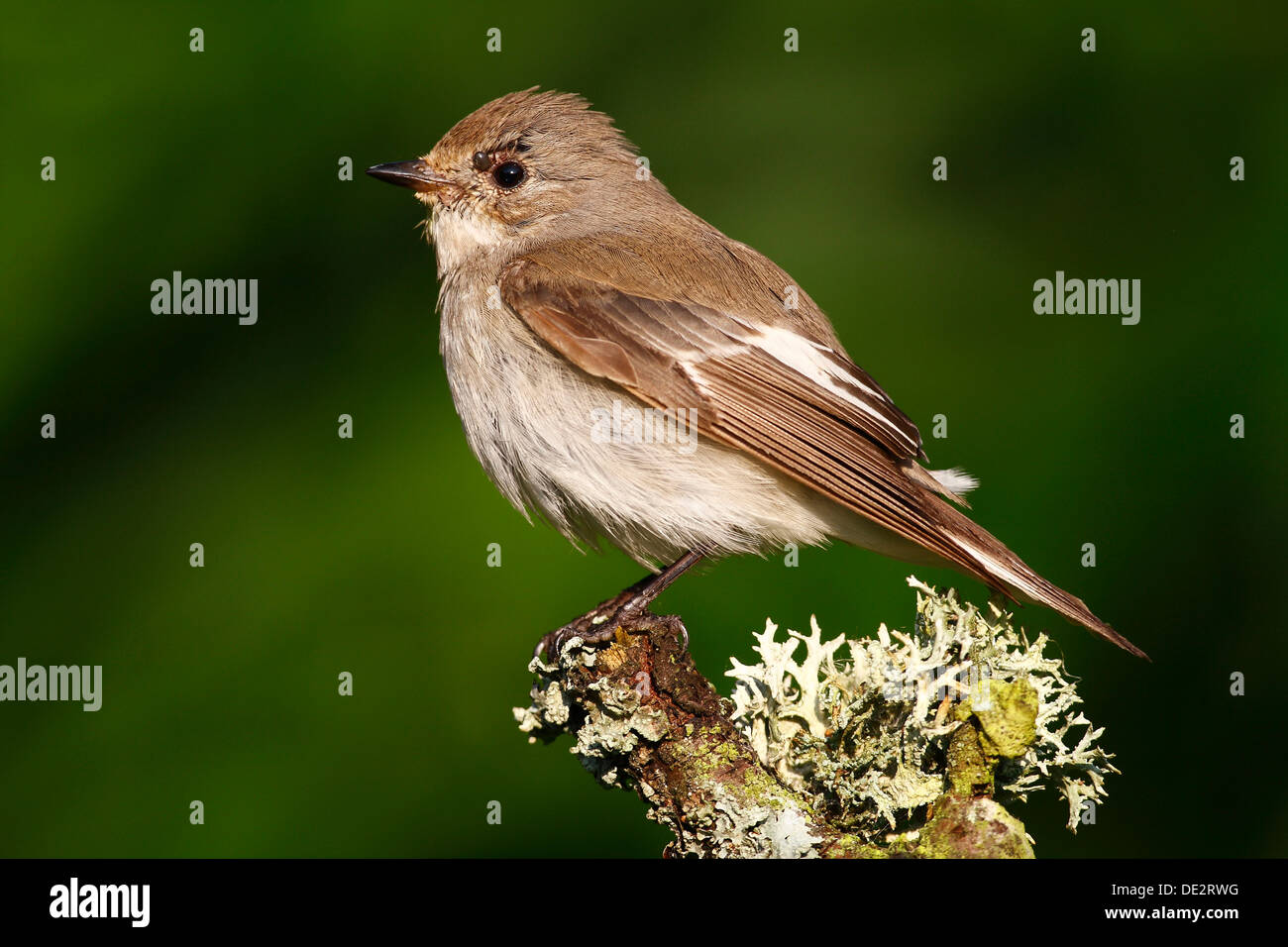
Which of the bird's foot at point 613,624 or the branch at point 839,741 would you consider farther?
the bird's foot at point 613,624

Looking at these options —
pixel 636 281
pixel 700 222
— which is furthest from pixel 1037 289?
pixel 636 281

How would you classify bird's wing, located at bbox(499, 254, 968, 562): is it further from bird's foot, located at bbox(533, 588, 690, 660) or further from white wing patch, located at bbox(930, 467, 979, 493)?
bird's foot, located at bbox(533, 588, 690, 660)

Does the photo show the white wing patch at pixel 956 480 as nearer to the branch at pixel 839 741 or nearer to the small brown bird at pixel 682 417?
the small brown bird at pixel 682 417

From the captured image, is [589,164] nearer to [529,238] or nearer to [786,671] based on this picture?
[529,238]

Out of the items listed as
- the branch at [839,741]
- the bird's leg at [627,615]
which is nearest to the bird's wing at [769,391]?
the bird's leg at [627,615]

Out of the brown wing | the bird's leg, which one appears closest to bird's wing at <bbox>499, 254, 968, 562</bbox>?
the brown wing

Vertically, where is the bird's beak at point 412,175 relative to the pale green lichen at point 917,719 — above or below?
above
